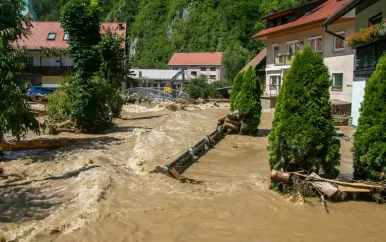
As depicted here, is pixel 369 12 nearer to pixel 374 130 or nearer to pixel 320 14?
pixel 374 130

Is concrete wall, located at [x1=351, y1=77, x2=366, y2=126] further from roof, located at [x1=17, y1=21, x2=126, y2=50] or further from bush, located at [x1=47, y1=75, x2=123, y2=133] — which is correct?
roof, located at [x1=17, y1=21, x2=126, y2=50]

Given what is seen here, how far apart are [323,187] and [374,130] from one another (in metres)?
1.44

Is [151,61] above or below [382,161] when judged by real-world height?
above

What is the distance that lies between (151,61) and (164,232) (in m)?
96.0

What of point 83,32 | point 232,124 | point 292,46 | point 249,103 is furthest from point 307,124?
point 292,46

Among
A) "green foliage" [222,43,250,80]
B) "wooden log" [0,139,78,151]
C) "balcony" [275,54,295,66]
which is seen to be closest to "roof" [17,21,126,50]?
"balcony" [275,54,295,66]

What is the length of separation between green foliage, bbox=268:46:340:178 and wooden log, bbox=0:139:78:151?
8.08 meters

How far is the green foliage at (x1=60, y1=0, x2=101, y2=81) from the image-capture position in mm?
16844

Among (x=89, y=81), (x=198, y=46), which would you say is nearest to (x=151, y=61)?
(x=198, y=46)

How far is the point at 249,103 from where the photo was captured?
15516mm

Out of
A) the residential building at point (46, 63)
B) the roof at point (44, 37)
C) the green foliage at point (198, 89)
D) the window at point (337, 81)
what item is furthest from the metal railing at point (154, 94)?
the window at point (337, 81)

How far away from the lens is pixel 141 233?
5703 millimetres

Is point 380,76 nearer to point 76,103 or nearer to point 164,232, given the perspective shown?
point 164,232

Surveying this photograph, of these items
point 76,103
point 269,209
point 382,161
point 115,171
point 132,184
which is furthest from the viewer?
point 76,103
